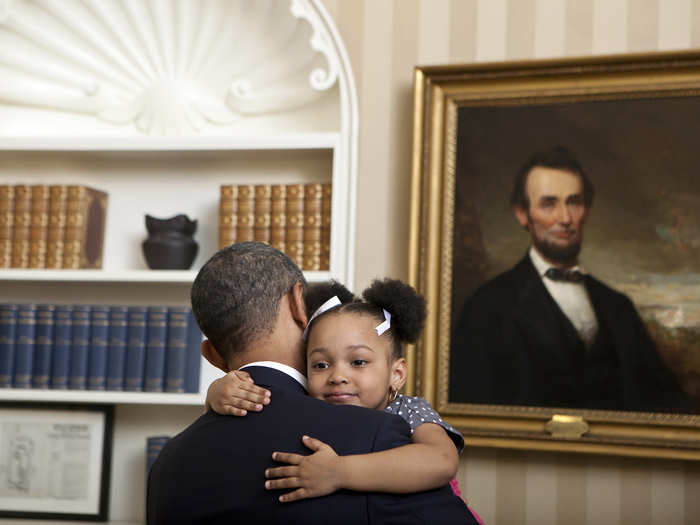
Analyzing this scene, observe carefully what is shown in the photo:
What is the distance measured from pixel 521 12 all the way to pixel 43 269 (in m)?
2.12

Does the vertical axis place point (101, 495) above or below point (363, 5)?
below

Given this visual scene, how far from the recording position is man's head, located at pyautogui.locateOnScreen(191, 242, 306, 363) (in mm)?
1531

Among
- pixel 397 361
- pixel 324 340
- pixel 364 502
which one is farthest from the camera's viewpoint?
pixel 397 361

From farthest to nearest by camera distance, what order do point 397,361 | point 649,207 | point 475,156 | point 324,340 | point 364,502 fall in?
point 475,156 → point 649,207 → point 397,361 → point 324,340 → point 364,502

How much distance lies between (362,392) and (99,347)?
66.6 inches

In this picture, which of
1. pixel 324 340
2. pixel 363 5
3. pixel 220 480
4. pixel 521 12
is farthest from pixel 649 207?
pixel 220 480

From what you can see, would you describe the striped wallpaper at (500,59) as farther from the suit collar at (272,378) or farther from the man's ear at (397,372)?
the suit collar at (272,378)

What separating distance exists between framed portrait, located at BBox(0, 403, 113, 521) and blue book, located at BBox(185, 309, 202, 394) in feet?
1.42

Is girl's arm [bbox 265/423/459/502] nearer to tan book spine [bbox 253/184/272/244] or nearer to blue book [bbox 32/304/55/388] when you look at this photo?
tan book spine [bbox 253/184/272/244]

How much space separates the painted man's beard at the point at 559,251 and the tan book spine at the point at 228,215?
114cm

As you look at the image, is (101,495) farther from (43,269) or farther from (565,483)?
(565,483)

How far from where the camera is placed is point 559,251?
2863 mm

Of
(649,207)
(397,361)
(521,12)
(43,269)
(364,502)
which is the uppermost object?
(521,12)

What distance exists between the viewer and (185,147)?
3.16 m
